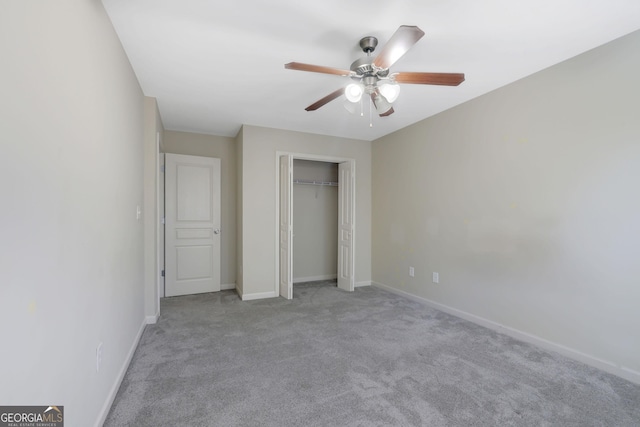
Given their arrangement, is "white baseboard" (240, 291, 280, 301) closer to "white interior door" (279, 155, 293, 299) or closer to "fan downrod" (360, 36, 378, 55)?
"white interior door" (279, 155, 293, 299)

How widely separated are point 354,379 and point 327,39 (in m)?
2.55

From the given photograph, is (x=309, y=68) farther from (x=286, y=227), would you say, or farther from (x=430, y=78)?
(x=286, y=227)

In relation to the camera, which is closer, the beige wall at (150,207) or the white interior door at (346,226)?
the beige wall at (150,207)

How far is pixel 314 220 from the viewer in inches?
211

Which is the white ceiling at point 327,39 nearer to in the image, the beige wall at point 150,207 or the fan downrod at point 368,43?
the fan downrod at point 368,43

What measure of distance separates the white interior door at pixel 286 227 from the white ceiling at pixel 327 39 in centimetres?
115

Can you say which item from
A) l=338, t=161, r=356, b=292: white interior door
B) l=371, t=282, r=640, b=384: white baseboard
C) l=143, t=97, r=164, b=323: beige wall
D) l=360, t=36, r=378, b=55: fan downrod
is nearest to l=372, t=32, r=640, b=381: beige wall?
l=371, t=282, r=640, b=384: white baseboard

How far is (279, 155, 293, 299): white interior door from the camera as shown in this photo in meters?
4.14

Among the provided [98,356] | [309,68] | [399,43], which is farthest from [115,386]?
[399,43]

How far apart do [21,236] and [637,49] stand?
12.2 feet

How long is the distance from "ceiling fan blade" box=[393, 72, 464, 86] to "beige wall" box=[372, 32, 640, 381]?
1.29m

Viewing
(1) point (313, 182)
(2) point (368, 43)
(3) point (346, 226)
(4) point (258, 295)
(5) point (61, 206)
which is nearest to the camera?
(5) point (61, 206)

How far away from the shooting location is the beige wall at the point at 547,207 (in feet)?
7.15

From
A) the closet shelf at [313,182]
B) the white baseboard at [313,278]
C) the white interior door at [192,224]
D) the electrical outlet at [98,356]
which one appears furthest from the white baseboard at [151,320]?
the closet shelf at [313,182]
